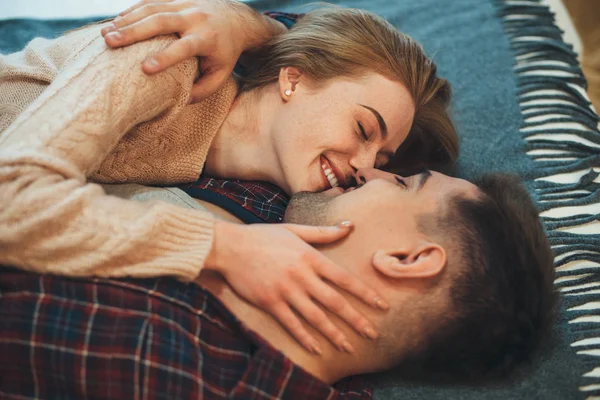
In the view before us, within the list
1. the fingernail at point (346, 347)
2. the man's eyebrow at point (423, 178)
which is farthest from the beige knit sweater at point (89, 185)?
the man's eyebrow at point (423, 178)

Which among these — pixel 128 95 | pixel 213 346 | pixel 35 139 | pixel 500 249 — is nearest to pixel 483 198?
Answer: pixel 500 249

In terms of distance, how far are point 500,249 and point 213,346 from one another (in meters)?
0.52

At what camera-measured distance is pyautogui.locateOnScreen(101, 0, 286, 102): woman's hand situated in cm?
112

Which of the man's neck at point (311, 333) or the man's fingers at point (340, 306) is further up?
the man's fingers at point (340, 306)

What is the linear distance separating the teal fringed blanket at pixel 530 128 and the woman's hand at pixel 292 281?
0.23 meters

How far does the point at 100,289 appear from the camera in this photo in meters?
0.95

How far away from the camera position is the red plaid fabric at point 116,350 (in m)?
0.91

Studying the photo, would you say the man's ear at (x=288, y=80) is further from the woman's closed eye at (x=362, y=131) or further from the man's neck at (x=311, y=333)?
the man's neck at (x=311, y=333)

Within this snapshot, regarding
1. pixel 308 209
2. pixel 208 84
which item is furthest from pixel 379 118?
pixel 208 84

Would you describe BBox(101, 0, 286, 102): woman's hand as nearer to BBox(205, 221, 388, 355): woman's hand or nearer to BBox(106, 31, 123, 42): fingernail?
BBox(106, 31, 123, 42): fingernail

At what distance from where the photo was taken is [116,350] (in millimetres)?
916

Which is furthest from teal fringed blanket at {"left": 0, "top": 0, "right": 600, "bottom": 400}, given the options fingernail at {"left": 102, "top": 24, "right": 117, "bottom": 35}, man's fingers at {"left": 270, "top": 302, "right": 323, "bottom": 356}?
fingernail at {"left": 102, "top": 24, "right": 117, "bottom": 35}

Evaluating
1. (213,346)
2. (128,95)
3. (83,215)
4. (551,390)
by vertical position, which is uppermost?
(128,95)

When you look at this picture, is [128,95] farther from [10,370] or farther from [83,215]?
[10,370]
